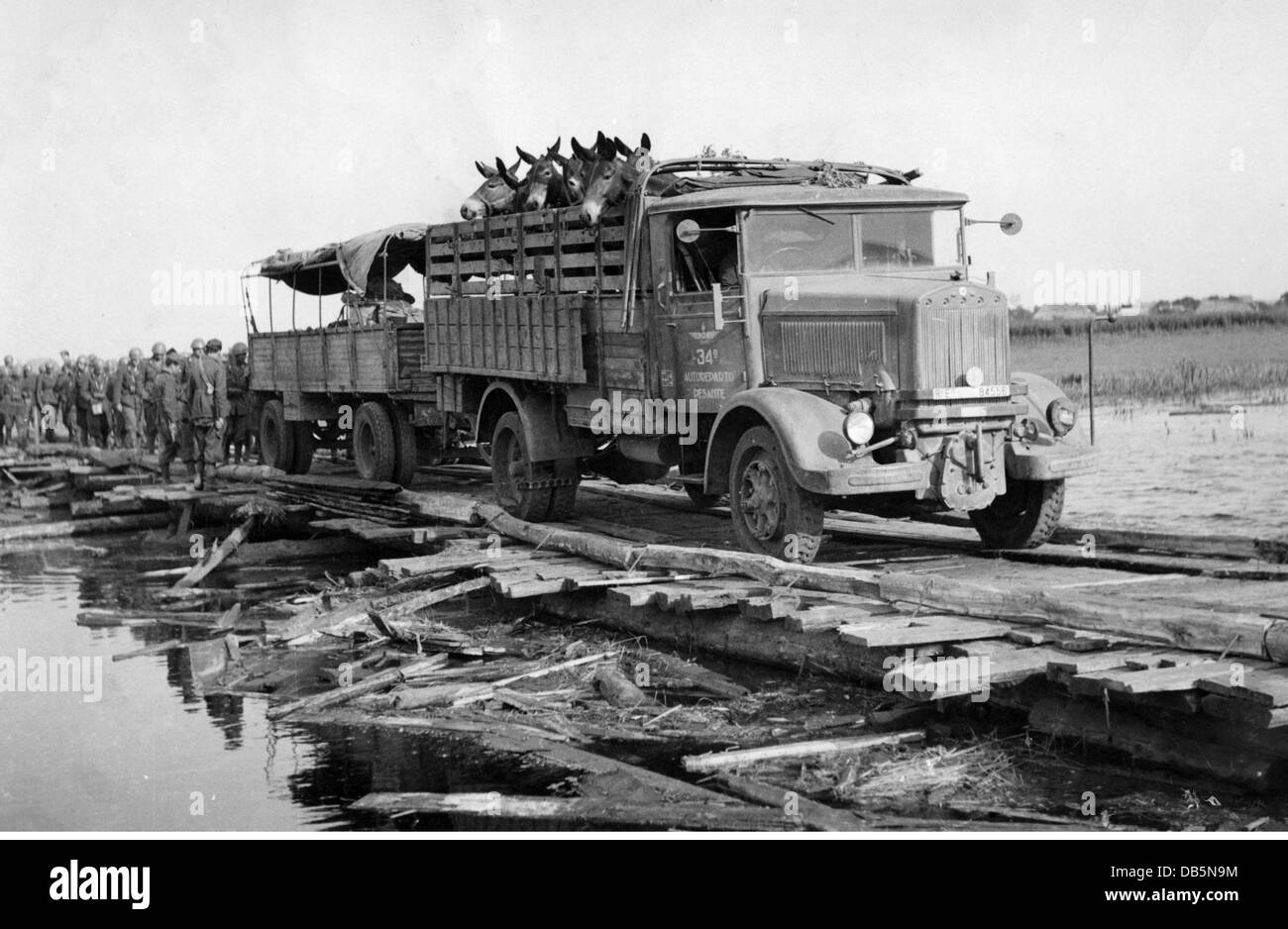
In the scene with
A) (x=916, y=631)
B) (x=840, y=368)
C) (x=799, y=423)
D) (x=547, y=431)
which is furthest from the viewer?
(x=547, y=431)

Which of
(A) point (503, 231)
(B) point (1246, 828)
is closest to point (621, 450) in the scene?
(A) point (503, 231)

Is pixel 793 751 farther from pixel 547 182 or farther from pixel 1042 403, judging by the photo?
pixel 547 182

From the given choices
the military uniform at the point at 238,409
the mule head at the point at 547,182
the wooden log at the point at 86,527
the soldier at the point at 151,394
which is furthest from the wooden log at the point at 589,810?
the military uniform at the point at 238,409

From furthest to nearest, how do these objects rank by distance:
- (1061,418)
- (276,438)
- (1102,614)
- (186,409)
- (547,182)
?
(276,438) < (186,409) < (547,182) < (1061,418) < (1102,614)

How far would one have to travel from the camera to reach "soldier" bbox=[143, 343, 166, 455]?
75.6 ft

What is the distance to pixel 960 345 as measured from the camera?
9953 millimetres

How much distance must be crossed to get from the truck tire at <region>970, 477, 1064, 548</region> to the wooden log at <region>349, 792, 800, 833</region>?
4.53m

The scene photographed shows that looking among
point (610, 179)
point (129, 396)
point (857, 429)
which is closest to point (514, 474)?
point (610, 179)

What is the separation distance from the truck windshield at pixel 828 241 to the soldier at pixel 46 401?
2482cm

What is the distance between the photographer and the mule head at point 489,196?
1413 centimetres

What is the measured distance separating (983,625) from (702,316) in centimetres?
391

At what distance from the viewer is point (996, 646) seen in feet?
24.7

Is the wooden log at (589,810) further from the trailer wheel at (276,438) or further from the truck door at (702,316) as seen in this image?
the trailer wheel at (276,438)

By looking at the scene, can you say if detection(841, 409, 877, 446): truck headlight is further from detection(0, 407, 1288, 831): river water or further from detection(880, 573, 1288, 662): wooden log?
detection(0, 407, 1288, 831): river water
